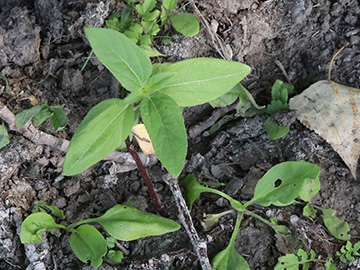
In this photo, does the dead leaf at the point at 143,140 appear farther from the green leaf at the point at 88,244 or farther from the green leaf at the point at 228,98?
the green leaf at the point at 88,244

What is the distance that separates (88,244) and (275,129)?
1326 mm

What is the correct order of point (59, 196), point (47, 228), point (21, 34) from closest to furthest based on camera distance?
1. point (47, 228)
2. point (59, 196)
3. point (21, 34)

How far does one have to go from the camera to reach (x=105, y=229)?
2.19 m

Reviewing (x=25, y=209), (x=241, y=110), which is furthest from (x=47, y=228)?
(x=241, y=110)

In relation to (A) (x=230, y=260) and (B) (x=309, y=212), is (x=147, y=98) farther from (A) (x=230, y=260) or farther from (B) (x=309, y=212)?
(B) (x=309, y=212)

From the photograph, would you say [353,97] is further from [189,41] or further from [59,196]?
[59,196]

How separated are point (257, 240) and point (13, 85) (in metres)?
1.79

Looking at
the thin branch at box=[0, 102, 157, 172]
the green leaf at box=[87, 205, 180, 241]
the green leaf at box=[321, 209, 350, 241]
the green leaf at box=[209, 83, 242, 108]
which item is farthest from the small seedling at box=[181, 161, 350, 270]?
the green leaf at box=[209, 83, 242, 108]

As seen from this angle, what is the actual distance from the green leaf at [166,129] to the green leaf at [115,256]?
80cm

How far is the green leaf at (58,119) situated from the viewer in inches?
94.8

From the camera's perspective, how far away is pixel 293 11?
9.12 feet

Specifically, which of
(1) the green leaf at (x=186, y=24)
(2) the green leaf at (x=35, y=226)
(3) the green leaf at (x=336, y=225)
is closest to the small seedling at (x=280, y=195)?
(3) the green leaf at (x=336, y=225)

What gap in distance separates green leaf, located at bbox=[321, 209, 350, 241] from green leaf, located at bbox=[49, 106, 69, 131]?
1.63m

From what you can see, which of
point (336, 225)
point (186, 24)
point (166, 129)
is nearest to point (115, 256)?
point (166, 129)
